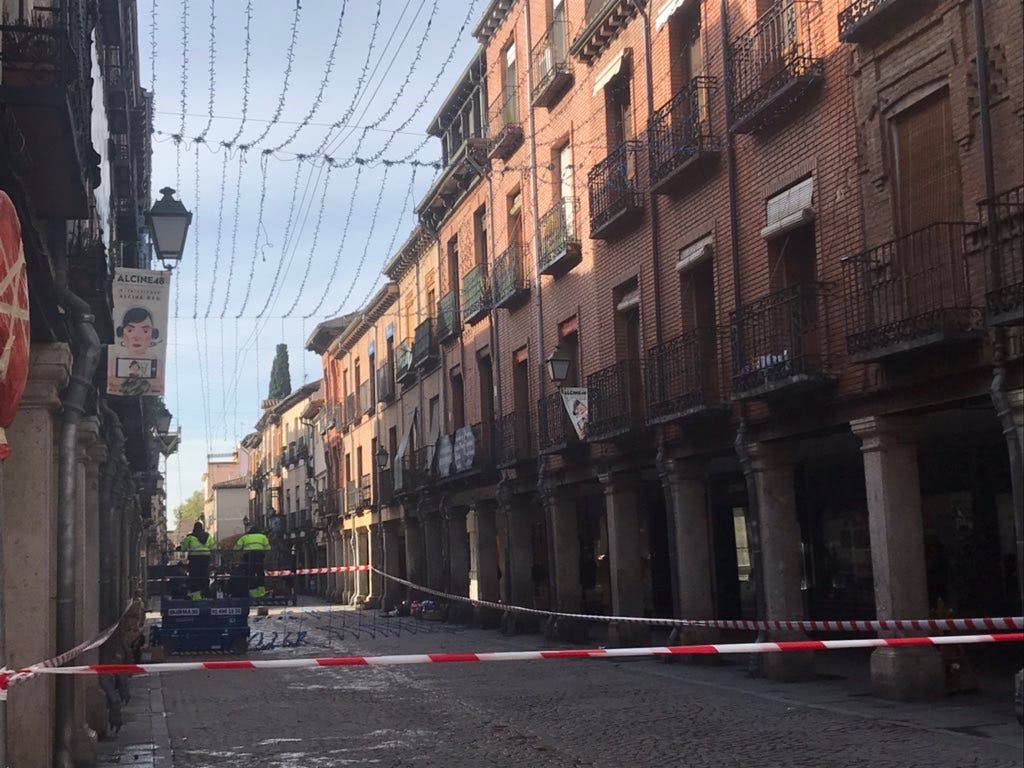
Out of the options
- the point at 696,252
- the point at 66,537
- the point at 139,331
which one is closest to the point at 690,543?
the point at 696,252

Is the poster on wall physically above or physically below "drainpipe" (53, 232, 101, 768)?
above

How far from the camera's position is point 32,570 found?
8.66 meters

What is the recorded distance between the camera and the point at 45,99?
7.32 m

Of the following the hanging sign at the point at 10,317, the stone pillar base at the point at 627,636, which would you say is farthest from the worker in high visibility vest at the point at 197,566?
the hanging sign at the point at 10,317

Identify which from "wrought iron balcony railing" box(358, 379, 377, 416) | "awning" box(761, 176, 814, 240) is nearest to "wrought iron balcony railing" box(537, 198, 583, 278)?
"awning" box(761, 176, 814, 240)

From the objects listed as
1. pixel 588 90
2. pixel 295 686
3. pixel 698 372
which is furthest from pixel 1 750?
pixel 588 90

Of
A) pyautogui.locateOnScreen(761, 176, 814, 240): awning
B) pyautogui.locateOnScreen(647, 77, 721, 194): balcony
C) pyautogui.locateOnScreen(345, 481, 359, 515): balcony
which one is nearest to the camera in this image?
pyautogui.locateOnScreen(761, 176, 814, 240): awning

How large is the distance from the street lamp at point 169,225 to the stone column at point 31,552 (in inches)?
193

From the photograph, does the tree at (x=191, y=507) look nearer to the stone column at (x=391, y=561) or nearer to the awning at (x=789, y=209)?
the stone column at (x=391, y=561)

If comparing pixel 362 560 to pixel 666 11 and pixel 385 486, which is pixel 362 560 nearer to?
pixel 385 486

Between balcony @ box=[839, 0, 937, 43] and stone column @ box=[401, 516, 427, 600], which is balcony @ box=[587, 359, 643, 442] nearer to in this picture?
balcony @ box=[839, 0, 937, 43]

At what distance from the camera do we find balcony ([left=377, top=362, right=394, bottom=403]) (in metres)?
38.5

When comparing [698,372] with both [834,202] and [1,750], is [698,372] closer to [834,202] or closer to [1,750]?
[834,202]

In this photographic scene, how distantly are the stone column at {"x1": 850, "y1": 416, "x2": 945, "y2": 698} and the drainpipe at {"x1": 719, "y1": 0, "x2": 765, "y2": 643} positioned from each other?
2391 mm
